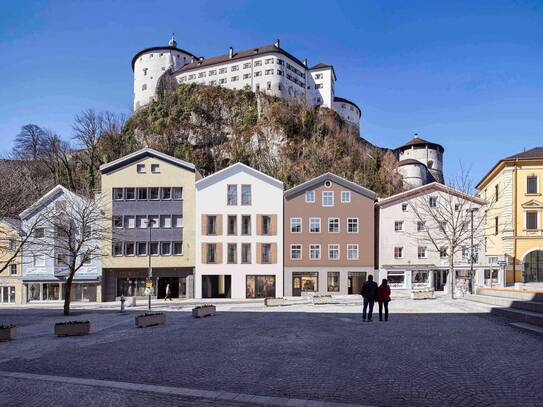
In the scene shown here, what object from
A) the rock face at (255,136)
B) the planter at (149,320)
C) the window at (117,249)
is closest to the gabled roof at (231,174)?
the window at (117,249)

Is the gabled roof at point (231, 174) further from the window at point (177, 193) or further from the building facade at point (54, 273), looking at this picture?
the building facade at point (54, 273)

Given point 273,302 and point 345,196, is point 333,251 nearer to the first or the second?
point 345,196

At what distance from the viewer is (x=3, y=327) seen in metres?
17.5

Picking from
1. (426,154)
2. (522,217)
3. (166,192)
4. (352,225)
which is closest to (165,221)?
(166,192)

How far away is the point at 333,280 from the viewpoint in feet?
149

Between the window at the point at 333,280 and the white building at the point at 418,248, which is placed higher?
the white building at the point at 418,248

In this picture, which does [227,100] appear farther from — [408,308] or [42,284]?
[408,308]

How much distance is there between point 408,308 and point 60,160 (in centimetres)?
6493

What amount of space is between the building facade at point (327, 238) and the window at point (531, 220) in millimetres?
14966

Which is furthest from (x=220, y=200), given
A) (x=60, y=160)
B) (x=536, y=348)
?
(x=60, y=160)

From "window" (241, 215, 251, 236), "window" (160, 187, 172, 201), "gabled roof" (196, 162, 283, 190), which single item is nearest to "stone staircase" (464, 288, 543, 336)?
"window" (241, 215, 251, 236)

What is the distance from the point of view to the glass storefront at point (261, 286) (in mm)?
44597

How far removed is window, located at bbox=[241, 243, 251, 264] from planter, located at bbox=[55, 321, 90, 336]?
87.5 feet

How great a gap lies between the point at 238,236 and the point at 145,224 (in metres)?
8.94
